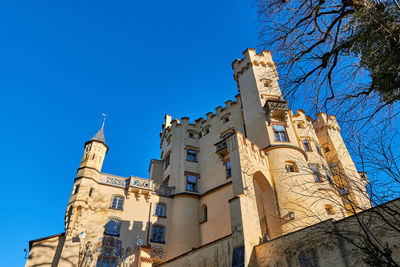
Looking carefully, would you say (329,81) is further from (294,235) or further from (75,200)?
(75,200)

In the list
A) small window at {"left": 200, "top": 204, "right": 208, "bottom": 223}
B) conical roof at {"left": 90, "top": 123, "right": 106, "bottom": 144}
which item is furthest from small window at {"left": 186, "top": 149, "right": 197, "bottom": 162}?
conical roof at {"left": 90, "top": 123, "right": 106, "bottom": 144}

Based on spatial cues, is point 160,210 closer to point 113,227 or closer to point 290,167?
point 113,227

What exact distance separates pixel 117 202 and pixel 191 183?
726 cm

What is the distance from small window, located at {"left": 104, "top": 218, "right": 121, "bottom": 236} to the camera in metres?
22.5

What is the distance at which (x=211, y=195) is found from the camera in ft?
83.6

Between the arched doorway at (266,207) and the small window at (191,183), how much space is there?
8447 mm

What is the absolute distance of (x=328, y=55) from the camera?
7.73 metres

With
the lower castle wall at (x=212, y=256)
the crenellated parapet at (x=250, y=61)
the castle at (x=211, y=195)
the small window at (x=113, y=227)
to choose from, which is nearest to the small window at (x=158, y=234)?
the castle at (x=211, y=195)

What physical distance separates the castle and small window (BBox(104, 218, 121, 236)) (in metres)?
0.08

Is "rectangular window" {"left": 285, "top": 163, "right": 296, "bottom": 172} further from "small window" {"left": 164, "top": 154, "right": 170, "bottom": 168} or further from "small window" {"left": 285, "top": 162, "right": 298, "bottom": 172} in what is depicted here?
"small window" {"left": 164, "top": 154, "right": 170, "bottom": 168}

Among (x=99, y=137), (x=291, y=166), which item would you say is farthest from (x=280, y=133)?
(x=99, y=137)

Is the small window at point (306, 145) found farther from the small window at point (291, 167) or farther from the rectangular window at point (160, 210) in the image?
the rectangular window at point (160, 210)

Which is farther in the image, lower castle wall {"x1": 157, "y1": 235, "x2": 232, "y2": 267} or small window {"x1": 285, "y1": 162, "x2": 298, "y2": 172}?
small window {"x1": 285, "y1": 162, "x2": 298, "y2": 172}

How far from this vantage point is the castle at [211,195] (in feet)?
54.8
